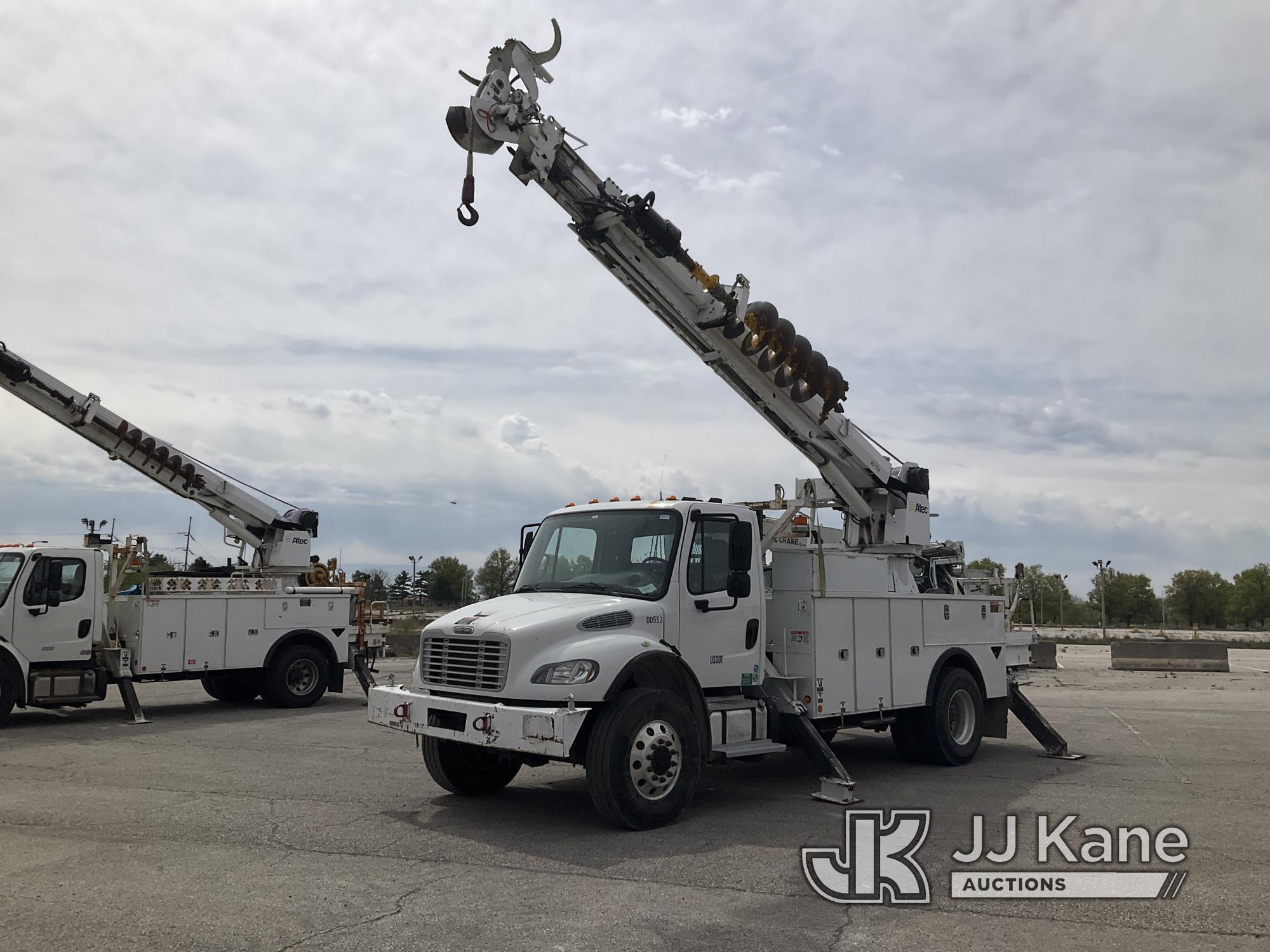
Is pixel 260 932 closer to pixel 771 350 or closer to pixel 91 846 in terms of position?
pixel 91 846

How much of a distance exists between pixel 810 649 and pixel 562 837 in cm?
306

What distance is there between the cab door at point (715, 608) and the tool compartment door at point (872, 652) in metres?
1.36

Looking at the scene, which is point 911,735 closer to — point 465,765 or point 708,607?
point 708,607

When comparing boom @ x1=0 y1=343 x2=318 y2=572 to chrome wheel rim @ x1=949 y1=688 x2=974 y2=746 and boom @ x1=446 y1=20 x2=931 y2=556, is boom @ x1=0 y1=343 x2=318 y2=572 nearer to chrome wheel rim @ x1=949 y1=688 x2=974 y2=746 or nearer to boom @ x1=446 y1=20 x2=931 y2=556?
boom @ x1=446 y1=20 x2=931 y2=556

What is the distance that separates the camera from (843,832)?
24.5 feet

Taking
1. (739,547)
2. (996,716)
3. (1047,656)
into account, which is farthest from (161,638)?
(1047,656)

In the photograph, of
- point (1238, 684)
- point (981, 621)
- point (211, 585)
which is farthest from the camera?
point (1238, 684)

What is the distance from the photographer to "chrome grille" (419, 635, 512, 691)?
7562 millimetres

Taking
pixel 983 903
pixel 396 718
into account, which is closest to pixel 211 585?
pixel 396 718

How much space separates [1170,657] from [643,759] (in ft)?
81.1

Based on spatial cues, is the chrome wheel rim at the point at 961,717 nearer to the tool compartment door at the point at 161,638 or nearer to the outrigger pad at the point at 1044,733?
the outrigger pad at the point at 1044,733

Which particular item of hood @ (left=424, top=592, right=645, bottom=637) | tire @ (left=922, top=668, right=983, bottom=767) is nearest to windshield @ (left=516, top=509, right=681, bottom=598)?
hood @ (left=424, top=592, right=645, bottom=637)

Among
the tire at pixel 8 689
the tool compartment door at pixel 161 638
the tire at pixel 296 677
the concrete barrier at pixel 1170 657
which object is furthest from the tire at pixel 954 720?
the concrete barrier at pixel 1170 657

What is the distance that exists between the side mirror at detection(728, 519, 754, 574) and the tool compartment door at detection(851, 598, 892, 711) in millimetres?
1791
